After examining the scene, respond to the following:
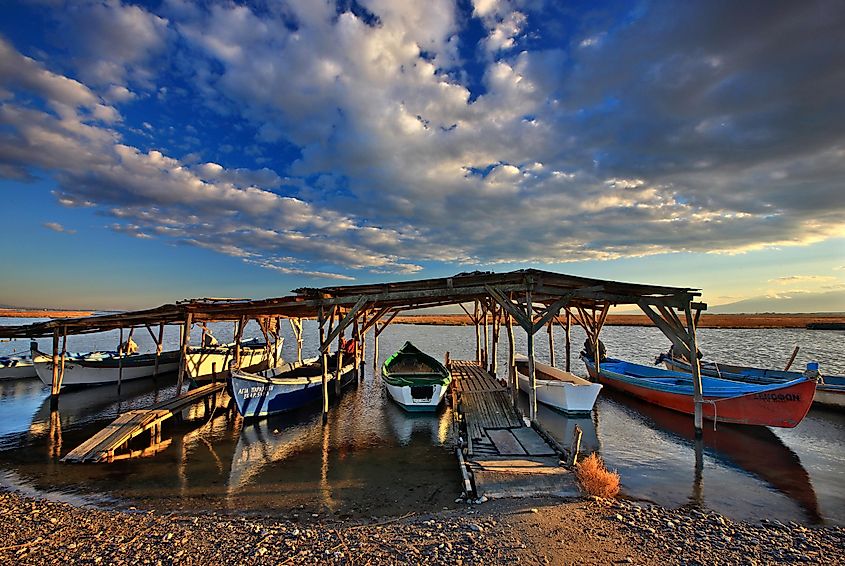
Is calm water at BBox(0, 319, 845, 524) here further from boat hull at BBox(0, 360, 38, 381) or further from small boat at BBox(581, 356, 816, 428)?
boat hull at BBox(0, 360, 38, 381)

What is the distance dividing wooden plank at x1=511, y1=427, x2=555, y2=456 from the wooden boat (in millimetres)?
11872

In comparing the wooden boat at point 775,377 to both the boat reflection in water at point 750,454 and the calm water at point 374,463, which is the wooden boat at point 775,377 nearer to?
the calm water at point 374,463

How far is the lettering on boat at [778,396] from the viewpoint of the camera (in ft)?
36.9

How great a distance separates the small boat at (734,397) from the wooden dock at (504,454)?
6259 mm

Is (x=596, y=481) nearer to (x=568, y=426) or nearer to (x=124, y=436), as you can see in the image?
(x=568, y=426)

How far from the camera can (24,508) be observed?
7.15 meters

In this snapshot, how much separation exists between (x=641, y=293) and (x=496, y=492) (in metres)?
9.07

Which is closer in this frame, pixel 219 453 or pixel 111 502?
pixel 111 502

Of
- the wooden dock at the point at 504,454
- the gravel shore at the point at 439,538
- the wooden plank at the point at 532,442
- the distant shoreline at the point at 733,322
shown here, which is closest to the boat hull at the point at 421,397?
the wooden dock at the point at 504,454

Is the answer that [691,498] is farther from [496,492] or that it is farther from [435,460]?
[435,460]

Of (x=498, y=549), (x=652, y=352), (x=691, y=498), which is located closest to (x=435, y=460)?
(x=498, y=549)

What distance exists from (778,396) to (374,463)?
11505mm

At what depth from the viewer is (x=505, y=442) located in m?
9.48

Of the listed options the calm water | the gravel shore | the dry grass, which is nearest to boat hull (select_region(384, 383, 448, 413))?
the calm water
